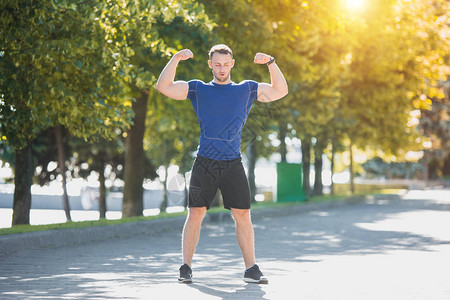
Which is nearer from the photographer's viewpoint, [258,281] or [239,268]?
[258,281]

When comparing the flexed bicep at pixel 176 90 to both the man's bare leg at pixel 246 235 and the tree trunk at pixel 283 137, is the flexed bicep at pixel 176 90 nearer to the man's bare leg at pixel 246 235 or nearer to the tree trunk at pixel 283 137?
the man's bare leg at pixel 246 235

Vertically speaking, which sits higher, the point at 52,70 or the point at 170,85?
the point at 52,70

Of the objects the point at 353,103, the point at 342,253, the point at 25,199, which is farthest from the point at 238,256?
the point at 353,103

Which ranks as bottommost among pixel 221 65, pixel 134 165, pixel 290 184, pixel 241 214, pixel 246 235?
pixel 246 235

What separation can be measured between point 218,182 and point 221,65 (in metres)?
1.01

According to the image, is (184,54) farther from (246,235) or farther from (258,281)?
(258,281)

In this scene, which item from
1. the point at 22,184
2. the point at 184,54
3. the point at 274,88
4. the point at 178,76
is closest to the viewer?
the point at 184,54

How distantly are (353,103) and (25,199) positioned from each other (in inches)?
614

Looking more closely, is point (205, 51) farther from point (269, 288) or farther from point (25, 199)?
point (269, 288)

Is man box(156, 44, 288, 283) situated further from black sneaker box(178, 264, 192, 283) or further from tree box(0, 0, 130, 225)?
tree box(0, 0, 130, 225)

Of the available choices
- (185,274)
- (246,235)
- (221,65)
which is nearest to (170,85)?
(221,65)

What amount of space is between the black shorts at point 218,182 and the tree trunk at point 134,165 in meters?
12.4

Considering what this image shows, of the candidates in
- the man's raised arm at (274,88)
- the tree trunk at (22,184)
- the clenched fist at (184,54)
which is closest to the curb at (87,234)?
the tree trunk at (22,184)

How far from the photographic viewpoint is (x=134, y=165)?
19.4 meters
